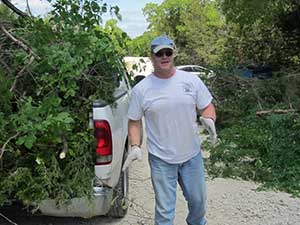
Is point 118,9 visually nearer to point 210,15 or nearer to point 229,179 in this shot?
point 229,179

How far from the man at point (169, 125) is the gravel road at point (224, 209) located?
1.14 meters

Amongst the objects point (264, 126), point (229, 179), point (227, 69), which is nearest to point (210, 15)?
point (227, 69)

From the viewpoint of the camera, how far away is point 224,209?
555cm

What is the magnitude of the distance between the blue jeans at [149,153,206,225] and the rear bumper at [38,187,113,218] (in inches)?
19.9

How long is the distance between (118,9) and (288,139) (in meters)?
3.34

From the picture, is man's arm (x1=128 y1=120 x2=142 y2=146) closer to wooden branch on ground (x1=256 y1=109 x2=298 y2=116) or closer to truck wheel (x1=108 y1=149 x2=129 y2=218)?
truck wheel (x1=108 y1=149 x2=129 y2=218)

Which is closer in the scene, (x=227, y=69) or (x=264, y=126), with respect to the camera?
(x=264, y=126)

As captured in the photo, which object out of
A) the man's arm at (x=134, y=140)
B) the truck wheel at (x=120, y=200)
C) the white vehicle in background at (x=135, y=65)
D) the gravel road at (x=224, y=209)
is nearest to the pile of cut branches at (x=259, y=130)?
the gravel road at (x=224, y=209)

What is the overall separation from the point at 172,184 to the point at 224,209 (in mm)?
1701

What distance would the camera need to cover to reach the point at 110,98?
4508mm

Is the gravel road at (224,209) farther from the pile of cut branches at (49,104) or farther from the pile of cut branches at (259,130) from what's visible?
the pile of cut branches at (49,104)

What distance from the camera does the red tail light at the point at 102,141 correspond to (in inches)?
167

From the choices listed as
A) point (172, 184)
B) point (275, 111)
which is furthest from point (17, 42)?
point (275, 111)

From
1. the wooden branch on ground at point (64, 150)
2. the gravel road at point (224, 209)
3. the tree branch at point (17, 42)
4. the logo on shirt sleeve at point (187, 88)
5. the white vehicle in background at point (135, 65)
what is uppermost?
the tree branch at point (17, 42)
